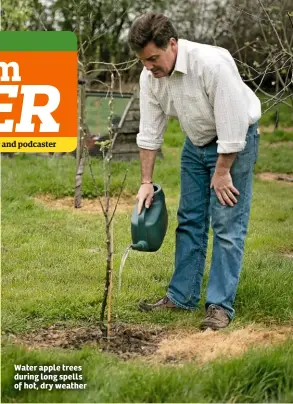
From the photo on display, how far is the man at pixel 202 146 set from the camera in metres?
3.79

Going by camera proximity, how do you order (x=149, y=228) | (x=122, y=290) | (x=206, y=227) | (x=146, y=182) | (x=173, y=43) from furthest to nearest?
(x=122, y=290)
(x=206, y=227)
(x=146, y=182)
(x=149, y=228)
(x=173, y=43)

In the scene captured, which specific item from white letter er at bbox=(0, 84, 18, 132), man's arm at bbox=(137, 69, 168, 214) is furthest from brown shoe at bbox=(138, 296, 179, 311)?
white letter er at bbox=(0, 84, 18, 132)

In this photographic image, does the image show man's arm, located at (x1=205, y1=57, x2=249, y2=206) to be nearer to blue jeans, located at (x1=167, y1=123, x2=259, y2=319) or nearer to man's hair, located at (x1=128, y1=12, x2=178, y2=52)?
blue jeans, located at (x1=167, y1=123, x2=259, y2=319)

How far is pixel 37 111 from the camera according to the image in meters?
A: 5.20

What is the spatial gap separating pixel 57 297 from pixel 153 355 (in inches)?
37.7

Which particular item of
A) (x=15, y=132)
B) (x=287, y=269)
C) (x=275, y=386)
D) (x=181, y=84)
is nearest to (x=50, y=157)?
(x=15, y=132)

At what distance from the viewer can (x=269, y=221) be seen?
733cm

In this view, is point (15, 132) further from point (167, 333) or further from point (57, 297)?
point (167, 333)

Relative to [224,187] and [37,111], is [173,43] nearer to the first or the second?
[224,187]

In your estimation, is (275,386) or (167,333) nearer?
(275,386)

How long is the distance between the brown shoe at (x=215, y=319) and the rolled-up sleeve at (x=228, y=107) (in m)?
0.85

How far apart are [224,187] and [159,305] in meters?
0.85

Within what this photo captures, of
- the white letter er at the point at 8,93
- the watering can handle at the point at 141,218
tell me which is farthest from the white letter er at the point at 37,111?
the watering can handle at the point at 141,218

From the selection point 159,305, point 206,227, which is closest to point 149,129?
point 206,227
